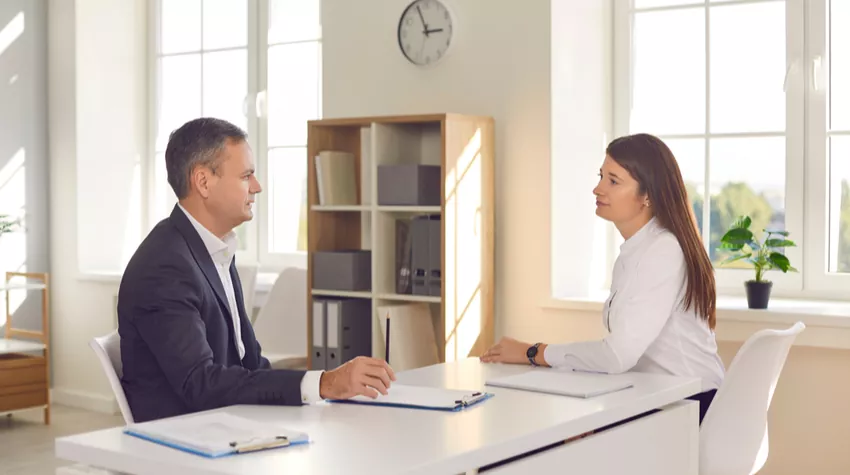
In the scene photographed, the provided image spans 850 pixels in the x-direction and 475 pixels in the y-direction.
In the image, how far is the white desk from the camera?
160 cm

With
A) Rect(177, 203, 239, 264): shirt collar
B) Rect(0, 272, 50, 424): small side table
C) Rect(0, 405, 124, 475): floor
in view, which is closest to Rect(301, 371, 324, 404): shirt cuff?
Rect(177, 203, 239, 264): shirt collar

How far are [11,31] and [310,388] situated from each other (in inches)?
192

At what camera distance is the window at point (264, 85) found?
5.69 meters

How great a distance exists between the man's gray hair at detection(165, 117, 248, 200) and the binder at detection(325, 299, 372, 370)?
1.92m

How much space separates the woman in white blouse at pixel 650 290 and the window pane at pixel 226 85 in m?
3.51

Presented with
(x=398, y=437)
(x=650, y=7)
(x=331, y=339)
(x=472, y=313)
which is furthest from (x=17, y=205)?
(x=398, y=437)

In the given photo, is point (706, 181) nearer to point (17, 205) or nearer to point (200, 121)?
point (200, 121)

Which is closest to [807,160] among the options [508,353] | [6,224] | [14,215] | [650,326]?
[650,326]

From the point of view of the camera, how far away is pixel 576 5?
441 cm

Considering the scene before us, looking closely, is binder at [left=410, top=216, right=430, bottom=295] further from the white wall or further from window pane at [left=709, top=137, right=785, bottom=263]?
the white wall

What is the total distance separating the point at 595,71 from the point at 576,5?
307 mm

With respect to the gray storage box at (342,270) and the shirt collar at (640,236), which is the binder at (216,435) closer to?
the shirt collar at (640,236)

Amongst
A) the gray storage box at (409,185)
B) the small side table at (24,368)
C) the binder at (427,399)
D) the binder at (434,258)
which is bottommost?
the small side table at (24,368)

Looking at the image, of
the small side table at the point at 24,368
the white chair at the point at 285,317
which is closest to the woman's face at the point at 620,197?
the white chair at the point at 285,317
